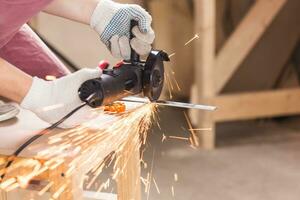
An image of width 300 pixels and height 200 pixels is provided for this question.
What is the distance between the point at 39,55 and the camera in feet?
4.44

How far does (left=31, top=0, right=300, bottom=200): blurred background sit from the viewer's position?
6.86ft

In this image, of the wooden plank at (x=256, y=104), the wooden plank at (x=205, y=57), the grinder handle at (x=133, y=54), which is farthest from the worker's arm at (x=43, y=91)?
the wooden plank at (x=256, y=104)

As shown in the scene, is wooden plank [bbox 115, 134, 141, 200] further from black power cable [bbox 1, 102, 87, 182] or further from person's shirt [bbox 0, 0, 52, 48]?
person's shirt [bbox 0, 0, 52, 48]

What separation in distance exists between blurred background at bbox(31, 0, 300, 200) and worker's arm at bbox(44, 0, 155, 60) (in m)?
0.84

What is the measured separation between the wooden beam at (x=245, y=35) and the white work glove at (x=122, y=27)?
3.79ft

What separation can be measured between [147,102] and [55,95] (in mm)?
328

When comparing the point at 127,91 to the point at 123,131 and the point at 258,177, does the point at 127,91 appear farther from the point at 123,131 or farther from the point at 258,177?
the point at 258,177

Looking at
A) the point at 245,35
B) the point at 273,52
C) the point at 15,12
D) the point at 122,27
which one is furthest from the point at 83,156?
the point at 273,52

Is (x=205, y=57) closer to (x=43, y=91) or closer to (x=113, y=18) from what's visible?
(x=113, y=18)

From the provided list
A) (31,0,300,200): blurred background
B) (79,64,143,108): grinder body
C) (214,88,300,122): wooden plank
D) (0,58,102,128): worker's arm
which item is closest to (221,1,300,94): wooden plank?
(31,0,300,200): blurred background

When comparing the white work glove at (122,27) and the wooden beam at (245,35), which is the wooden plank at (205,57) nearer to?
the wooden beam at (245,35)

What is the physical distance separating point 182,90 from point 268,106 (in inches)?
30.7

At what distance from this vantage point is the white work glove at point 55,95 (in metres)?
1.05

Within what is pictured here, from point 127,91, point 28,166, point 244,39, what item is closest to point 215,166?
point 244,39
